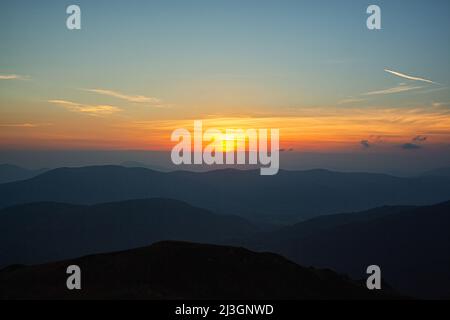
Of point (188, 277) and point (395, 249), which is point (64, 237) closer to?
point (395, 249)

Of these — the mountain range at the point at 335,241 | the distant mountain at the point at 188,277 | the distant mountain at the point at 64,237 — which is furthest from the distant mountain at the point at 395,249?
the distant mountain at the point at 64,237

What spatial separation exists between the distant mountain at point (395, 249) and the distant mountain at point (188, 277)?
49154 mm

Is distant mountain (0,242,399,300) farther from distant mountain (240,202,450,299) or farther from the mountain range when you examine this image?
distant mountain (240,202,450,299)

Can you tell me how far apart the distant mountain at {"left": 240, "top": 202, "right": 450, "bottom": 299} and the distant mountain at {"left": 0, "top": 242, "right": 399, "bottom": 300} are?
49154mm

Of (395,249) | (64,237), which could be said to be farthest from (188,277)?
(64,237)

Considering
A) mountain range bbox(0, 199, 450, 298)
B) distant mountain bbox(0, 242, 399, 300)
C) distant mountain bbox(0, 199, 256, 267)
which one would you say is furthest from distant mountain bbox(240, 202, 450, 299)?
distant mountain bbox(0, 199, 256, 267)

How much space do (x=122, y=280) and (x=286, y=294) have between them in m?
14.3

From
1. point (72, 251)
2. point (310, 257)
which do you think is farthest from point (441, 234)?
point (72, 251)

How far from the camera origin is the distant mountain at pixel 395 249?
91.3 m

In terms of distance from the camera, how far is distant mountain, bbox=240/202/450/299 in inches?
A: 3595

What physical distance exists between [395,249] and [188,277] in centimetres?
8181

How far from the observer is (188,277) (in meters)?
40.2
